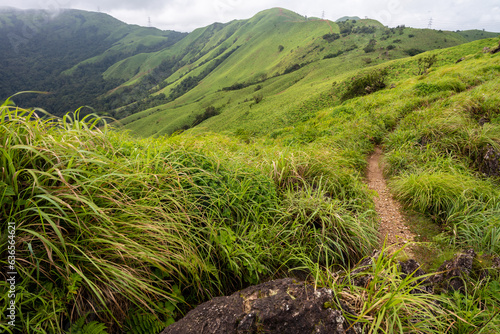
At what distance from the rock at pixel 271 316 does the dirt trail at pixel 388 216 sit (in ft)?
5.37

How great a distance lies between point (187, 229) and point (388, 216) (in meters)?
3.77

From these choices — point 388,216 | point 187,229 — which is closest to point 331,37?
point 388,216

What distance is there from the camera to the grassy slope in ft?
158

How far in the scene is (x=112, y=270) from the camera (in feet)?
6.10

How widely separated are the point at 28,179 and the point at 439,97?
41.5 ft

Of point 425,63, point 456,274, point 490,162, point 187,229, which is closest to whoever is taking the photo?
point 187,229

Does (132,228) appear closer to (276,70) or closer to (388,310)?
(388,310)

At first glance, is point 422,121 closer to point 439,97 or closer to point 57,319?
point 439,97

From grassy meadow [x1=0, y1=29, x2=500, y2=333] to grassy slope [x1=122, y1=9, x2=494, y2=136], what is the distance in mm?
20580

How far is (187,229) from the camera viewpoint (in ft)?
7.84

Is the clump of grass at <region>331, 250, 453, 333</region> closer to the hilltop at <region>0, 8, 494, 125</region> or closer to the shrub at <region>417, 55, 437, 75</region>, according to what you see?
the shrub at <region>417, 55, 437, 75</region>

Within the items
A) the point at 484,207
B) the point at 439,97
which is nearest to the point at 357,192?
the point at 484,207

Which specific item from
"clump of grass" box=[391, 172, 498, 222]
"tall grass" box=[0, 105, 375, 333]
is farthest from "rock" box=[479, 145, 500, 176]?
"tall grass" box=[0, 105, 375, 333]

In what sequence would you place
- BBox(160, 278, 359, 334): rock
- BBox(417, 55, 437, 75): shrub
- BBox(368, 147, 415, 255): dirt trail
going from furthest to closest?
1. BBox(417, 55, 437, 75): shrub
2. BBox(368, 147, 415, 255): dirt trail
3. BBox(160, 278, 359, 334): rock
